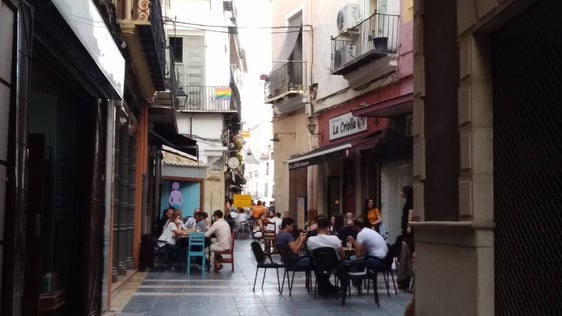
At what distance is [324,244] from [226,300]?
183 centimetres

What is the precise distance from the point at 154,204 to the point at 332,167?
227 inches

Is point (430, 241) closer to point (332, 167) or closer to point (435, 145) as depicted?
point (435, 145)

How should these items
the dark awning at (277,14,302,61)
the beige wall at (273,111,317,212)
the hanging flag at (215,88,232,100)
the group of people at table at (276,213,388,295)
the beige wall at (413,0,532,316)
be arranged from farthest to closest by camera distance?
the hanging flag at (215,88,232,100) < the dark awning at (277,14,302,61) < the beige wall at (273,111,317,212) < the group of people at table at (276,213,388,295) < the beige wall at (413,0,532,316)

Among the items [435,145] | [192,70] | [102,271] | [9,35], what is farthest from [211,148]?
[9,35]

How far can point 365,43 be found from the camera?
1853 centimetres

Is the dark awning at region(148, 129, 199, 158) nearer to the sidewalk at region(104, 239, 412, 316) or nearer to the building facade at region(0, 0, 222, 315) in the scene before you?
the sidewalk at region(104, 239, 412, 316)

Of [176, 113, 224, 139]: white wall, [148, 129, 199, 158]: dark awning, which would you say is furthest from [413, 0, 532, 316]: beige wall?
[176, 113, 224, 139]: white wall

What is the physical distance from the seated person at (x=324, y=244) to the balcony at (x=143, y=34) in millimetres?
4208

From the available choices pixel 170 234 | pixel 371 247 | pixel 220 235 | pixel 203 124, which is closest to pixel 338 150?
pixel 220 235

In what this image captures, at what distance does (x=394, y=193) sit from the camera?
716 inches

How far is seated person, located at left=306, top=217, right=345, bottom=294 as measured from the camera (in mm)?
11523

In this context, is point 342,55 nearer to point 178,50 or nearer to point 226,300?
point 226,300

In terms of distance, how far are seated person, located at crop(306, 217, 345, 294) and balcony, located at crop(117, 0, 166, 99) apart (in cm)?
421

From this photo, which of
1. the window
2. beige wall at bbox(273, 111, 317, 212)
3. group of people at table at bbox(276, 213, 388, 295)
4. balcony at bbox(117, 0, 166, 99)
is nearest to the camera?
balcony at bbox(117, 0, 166, 99)
